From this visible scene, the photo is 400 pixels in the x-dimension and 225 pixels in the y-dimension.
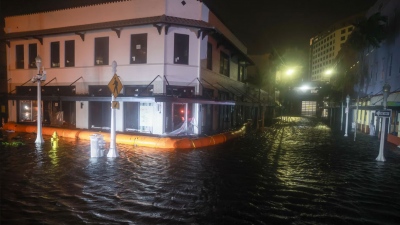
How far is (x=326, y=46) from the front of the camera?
430 feet

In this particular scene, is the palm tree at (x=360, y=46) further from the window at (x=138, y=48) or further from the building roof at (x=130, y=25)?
the window at (x=138, y=48)

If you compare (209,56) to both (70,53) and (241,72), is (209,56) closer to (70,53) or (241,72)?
(241,72)

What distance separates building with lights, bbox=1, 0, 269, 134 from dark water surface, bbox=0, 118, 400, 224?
623cm

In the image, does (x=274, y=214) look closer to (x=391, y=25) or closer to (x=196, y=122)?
(x=196, y=122)

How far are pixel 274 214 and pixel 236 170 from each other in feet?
12.8

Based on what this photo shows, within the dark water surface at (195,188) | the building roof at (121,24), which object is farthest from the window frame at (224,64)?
the dark water surface at (195,188)

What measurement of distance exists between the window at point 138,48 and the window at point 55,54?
7.26 metres

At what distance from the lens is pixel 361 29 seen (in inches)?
867

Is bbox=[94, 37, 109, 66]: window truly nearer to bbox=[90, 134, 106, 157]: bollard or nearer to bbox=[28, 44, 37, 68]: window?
bbox=[28, 44, 37, 68]: window

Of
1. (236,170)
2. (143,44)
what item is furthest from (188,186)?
(143,44)

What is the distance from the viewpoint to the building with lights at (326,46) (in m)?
113

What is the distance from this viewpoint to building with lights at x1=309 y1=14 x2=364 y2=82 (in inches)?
4445

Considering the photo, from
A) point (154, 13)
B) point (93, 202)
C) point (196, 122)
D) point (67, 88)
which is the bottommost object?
point (93, 202)

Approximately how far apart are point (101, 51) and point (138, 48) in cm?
336
